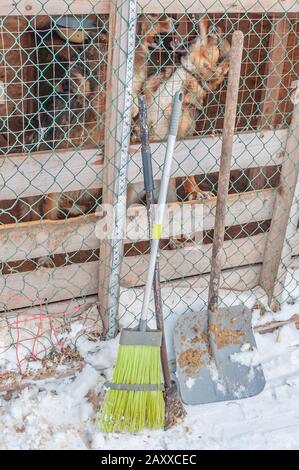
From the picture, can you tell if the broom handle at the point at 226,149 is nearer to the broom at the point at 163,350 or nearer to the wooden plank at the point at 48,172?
the broom at the point at 163,350

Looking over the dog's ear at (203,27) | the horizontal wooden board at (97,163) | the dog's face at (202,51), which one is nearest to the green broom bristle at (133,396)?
the horizontal wooden board at (97,163)

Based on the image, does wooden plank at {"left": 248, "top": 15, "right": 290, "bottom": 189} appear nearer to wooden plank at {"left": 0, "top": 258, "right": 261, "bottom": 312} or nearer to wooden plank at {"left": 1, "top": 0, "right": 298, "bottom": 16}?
wooden plank at {"left": 1, "top": 0, "right": 298, "bottom": 16}

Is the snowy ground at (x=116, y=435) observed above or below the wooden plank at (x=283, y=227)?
below

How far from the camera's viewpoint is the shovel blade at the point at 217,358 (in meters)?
2.59

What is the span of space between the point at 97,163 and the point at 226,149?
543 mm

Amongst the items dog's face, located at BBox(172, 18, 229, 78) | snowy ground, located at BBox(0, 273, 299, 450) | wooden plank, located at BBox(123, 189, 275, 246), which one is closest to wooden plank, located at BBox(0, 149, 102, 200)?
wooden plank, located at BBox(123, 189, 275, 246)

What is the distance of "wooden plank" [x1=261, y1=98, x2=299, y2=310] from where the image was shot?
2744mm

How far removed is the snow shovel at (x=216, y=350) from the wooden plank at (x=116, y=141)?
14.6 inches

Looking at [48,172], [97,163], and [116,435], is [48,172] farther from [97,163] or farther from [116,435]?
[116,435]

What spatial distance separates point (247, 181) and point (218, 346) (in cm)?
95

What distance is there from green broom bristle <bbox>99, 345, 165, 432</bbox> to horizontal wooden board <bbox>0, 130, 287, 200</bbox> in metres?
0.73

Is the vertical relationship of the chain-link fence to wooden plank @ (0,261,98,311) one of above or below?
above

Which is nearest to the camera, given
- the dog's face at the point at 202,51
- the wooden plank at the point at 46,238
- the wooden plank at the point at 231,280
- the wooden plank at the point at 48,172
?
the wooden plank at the point at 48,172
